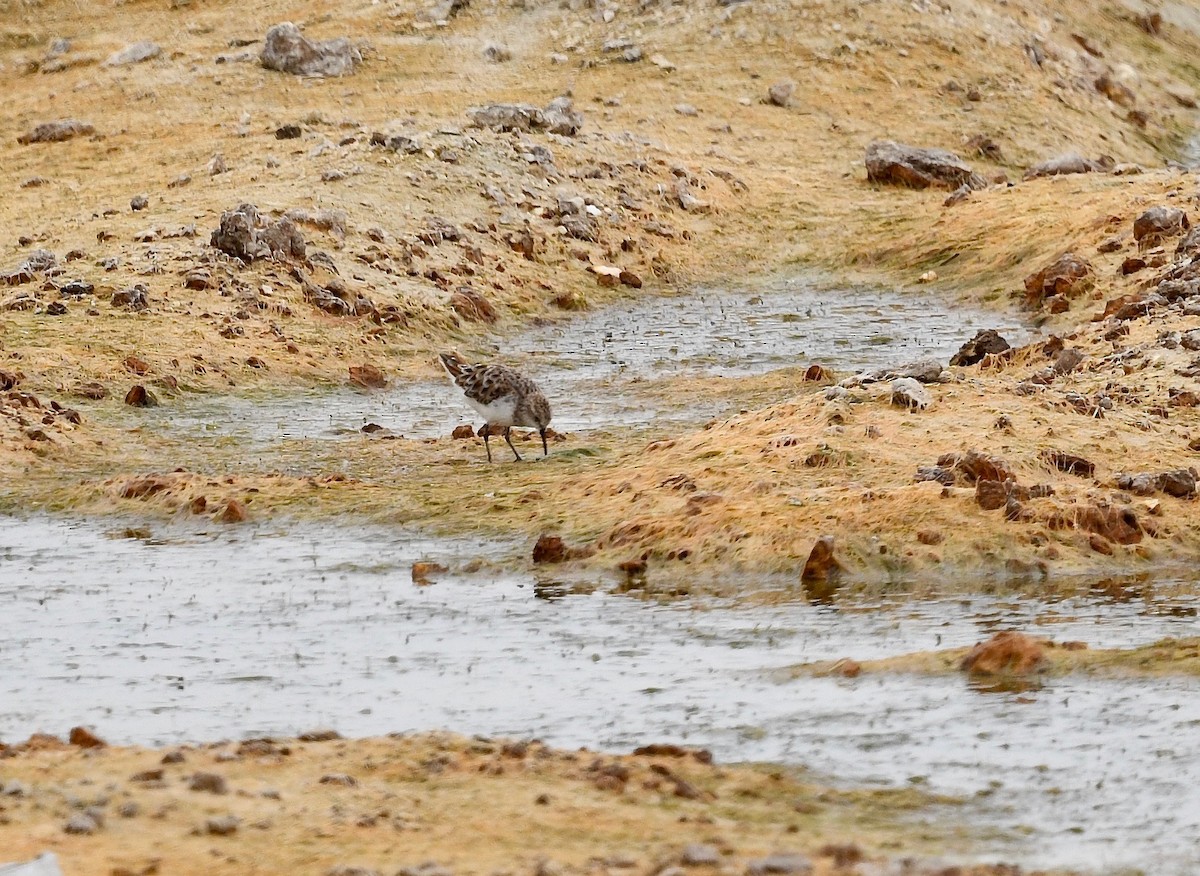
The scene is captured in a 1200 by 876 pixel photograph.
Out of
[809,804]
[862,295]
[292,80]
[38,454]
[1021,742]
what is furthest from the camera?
[292,80]

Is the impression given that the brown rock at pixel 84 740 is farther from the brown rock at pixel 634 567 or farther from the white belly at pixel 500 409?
the white belly at pixel 500 409

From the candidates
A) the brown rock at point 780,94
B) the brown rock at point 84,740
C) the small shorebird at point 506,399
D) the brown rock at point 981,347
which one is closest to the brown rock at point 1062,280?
the brown rock at point 981,347

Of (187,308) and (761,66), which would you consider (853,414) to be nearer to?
(187,308)

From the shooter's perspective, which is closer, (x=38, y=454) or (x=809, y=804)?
(x=809, y=804)

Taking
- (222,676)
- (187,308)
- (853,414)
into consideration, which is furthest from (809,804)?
(187,308)

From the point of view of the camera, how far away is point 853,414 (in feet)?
40.2

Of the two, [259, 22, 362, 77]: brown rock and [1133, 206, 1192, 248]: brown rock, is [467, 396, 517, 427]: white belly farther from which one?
[259, 22, 362, 77]: brown rock

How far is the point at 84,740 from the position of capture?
6.73 m

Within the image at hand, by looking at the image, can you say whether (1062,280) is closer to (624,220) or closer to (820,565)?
(624,220)

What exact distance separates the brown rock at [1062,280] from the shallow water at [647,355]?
0.43m

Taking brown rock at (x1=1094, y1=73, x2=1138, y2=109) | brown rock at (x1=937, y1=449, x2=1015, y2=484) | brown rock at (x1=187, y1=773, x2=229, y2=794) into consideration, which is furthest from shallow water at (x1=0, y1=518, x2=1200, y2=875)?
brown rock at (x1=1094, y1=73, x2=1138, y2=109)

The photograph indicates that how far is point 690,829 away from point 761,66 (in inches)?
1090

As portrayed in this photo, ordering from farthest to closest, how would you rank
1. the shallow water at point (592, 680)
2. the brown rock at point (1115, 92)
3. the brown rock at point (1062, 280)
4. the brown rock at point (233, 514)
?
1. the brown rock at point (1115, 92)
2. the brown rock at point (1062, 280)
3. the brown rock at point (233, 514)
4. the shallow water at point (592, 680)

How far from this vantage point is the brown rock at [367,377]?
56.2ft
